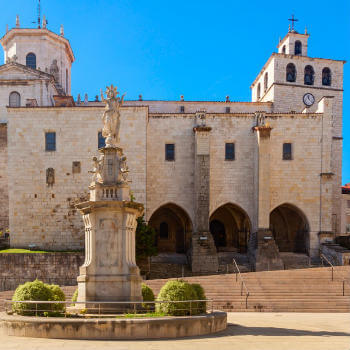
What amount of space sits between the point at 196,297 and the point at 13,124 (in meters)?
24.5

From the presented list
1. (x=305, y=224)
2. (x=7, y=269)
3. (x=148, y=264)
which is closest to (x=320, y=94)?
(x=305, y=224)

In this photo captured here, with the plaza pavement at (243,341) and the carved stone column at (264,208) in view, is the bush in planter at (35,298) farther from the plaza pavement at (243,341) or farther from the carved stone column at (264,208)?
the carved stone column at (264,208)

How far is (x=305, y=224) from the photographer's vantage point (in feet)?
114

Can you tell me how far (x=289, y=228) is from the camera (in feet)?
124

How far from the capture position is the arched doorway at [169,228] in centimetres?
3803

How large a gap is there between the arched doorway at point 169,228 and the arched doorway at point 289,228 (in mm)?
7552

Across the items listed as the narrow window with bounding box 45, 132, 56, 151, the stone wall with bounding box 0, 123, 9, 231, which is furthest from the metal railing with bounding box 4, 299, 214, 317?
the stone wall with bounding box 0, 123, 9, 231

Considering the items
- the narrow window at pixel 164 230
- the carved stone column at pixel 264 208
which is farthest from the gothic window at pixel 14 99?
the carved stone column at pixel 264 208

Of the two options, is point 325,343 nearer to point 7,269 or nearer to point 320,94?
point 7,269

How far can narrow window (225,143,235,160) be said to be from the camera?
34500mm

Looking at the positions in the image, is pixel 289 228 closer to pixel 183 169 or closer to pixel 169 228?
pixel 169 228

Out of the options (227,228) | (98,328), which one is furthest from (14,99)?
(98,328)

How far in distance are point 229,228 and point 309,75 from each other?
16172 millimetres

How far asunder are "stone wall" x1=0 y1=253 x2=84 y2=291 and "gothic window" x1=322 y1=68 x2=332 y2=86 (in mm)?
28015
